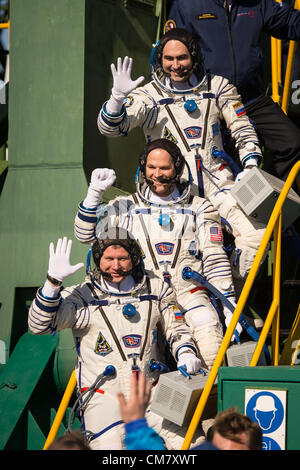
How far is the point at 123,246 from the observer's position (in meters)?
4.85

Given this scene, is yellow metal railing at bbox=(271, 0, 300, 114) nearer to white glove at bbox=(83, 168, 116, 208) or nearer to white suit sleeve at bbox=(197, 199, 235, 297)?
white suit sleeve at bbox=(197, 199, 235, 297)

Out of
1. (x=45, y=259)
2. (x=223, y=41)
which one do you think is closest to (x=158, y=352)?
(x=45, y=259)

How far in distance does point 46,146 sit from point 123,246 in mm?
1830

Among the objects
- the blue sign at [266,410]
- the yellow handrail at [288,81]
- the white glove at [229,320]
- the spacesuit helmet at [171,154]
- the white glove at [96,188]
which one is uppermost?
the yellow handrail at [288,81]

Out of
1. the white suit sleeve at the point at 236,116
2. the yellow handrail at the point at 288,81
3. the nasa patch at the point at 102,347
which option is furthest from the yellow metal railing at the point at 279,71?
the nasa patch at the point at 102,347

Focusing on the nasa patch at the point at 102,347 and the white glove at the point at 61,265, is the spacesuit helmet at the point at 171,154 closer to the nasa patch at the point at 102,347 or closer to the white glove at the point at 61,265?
the white glove at the point at 61,265

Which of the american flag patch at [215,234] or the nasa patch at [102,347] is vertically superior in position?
the american flag patch at [215,234]

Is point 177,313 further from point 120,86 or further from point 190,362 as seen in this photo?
point 120,86

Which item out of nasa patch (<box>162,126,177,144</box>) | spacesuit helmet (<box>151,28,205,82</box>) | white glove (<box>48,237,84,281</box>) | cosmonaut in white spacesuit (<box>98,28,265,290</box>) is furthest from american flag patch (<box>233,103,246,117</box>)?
white glove (<box>48,237,84,281</box>)

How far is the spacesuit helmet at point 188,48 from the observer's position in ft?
19.2

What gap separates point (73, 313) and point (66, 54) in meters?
2.48

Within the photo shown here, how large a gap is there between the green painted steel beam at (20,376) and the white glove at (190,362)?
1.55 meters

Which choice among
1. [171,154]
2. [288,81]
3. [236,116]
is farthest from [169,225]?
[288,81]

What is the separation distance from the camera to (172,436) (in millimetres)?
4613
